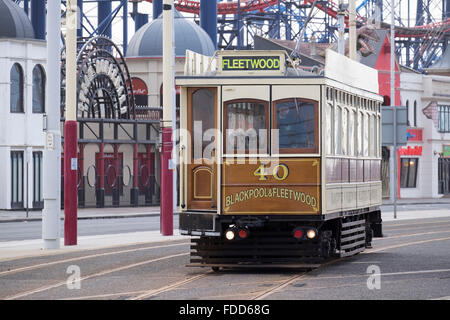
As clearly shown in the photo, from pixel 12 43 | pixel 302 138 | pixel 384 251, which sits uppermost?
pixel 12 43

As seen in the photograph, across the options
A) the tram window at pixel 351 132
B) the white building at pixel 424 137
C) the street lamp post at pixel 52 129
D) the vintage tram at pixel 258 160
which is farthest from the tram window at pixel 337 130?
the white building at pixel 424 137

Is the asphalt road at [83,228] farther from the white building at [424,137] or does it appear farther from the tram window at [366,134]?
the white building at [424,137]

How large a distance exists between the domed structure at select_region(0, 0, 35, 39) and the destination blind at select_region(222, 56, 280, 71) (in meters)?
34.7

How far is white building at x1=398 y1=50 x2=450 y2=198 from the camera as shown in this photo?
76.1 metres

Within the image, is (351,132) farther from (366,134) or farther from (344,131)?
(366,134)

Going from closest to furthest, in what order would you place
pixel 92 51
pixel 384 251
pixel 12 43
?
pixel 384 251
pixel 12 43
pixel 92 51

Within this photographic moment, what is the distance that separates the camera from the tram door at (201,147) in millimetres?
18156

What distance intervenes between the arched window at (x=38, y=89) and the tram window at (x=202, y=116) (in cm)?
3377

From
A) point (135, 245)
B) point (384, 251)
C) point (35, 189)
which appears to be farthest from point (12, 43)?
point (384, 251)

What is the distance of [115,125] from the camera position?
190 ft

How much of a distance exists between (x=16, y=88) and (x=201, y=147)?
110ft
